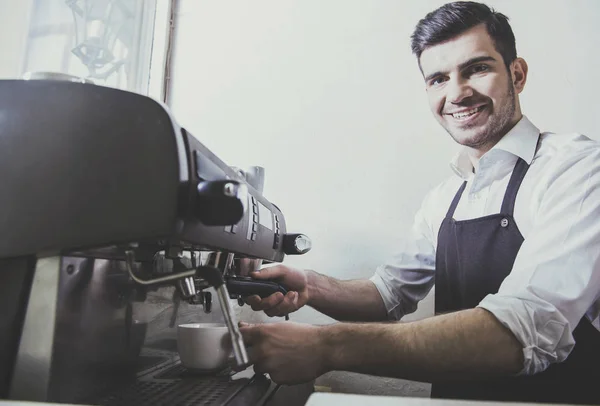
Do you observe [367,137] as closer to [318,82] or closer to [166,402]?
[318,82]

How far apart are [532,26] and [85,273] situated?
1487 millimetres

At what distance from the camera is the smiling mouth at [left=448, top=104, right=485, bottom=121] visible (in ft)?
4.65

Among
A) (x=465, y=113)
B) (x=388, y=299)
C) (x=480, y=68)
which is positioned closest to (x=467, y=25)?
(x=480, y=68)

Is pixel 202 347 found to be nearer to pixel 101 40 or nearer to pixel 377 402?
pixel 377 402

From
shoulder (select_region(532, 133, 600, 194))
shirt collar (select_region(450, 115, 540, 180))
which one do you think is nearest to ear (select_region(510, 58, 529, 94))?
shirt collar (select_region(450, 115, 540, 180))

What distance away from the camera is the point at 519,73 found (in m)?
1.46

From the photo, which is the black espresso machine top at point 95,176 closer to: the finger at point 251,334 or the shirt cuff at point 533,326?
the finger at point 251,334

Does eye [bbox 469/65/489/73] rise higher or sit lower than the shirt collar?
higher

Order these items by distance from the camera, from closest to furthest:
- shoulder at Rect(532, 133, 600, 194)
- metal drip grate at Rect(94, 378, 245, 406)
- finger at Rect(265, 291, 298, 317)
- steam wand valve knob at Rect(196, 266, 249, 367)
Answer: steam wand valve knob at Rect(196, 266, 249, 367)
metal drip grate at Rect(94, 378, 245, 406)
shoulder at Rect(532, 133, 600, 194)
finger at Rect(265, 291, 298, 317)

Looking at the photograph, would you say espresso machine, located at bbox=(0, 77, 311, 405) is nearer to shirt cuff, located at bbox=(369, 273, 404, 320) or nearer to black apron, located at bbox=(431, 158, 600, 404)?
black apron, located at bbox=(431, 158, 600, 404)

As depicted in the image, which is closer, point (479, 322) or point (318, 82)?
point (479, 322)

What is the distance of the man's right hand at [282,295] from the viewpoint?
3.77ft

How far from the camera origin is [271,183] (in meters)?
1.63

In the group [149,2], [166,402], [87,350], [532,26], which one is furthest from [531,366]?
[149,2]
